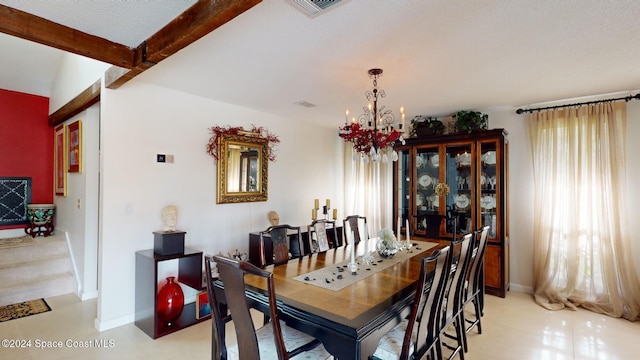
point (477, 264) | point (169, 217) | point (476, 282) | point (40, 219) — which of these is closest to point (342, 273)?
point (477, 264)

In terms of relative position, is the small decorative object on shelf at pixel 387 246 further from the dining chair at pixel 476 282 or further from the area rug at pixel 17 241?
the area rug at pixel 17 241

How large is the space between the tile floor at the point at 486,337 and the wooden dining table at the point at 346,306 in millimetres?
1148

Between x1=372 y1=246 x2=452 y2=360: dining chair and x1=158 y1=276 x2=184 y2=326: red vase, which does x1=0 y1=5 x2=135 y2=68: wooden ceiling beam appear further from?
x1=372 y1=246 x2=452 y2=360: dining chair

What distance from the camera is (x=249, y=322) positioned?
5.33 feet

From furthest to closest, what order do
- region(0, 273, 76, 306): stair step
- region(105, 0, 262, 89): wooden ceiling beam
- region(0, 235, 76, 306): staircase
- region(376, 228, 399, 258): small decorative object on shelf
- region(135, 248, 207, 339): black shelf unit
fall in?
1. region(0, 235, 76, 306): staircase
2. region(0, 273, 76, 306): stair step
3. region(135, 248, 207, 339): black shelf unit
4. region(376, 228, 399, 258): small decorative object on shelf
5. region(105, 0, 262, 89): wooden ceiling beam

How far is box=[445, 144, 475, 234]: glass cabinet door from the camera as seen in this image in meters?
4.24

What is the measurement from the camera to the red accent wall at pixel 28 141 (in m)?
Answer: 4.48

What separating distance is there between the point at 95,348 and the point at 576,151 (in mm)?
5353

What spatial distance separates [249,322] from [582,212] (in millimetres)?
4045

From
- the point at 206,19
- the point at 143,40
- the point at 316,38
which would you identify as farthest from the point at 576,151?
the point at 143,40

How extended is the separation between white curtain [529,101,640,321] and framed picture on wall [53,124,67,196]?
6285 mm

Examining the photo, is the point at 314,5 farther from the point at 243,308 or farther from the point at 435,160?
the point at 435,160

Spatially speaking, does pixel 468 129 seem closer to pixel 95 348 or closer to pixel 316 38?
pixel 316 38

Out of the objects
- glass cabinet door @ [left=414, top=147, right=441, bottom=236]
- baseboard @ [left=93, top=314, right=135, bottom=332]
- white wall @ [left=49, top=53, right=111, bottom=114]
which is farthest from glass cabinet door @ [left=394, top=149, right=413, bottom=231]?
white wall @ [left=49, top=53, right=111, bottom=114]
